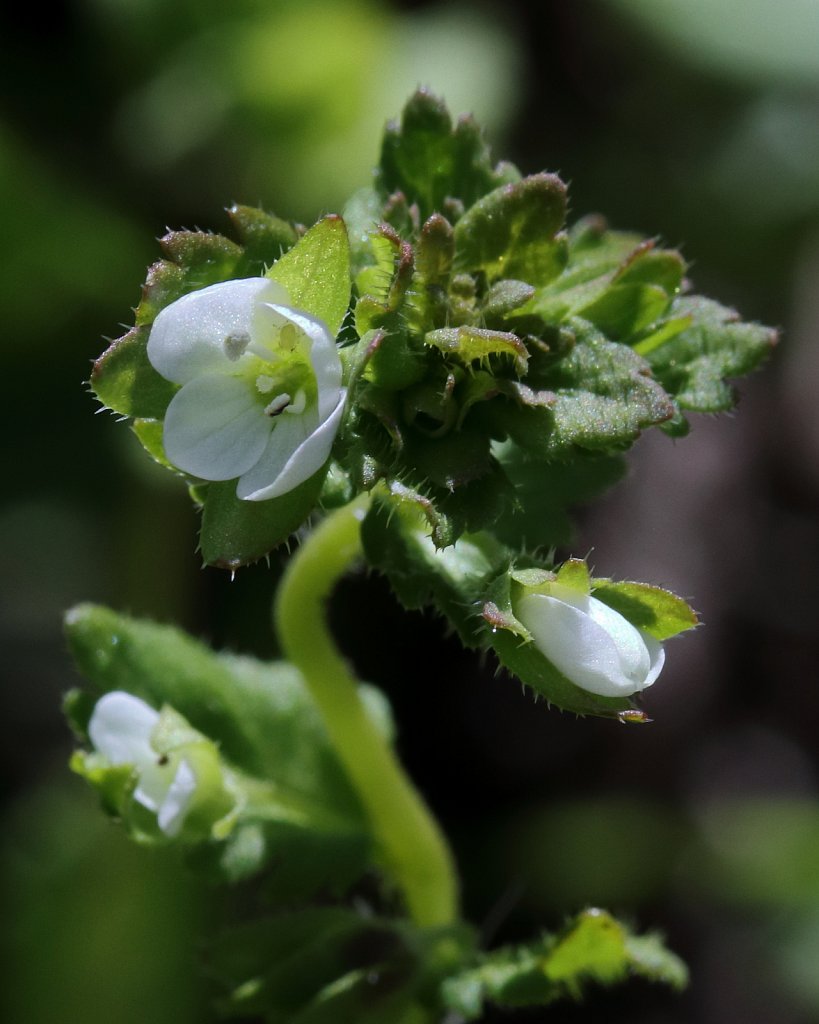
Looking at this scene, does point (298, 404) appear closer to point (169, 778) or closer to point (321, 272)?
point (321, 272)

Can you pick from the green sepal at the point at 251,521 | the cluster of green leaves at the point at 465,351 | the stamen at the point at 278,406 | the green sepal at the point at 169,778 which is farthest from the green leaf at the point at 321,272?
the green sepal at the point at 169,778

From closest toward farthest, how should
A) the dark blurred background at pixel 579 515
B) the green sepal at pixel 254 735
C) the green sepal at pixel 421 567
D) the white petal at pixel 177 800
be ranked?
the green sepal at pixel 421 567 < the white petal at pixel 177 800 < the green sepal at pixel 254 735 < the dark blurred background at pixel 579 515

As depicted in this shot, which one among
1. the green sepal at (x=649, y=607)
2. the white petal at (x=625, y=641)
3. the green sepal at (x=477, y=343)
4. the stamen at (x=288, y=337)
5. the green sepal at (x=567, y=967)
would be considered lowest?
the green sepal at (x=567, y=967)

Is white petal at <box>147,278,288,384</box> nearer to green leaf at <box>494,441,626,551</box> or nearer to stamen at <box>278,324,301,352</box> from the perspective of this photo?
stamen at <box>278,324,301,352</box>

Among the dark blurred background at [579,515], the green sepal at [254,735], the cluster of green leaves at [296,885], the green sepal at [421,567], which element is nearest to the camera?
the green sepal at [421,567]

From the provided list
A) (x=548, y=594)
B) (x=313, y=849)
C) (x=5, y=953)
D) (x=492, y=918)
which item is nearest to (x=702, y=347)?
(x=548, y=594)

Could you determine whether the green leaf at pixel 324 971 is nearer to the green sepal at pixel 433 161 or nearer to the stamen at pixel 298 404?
the stamen at pixel 298 404
